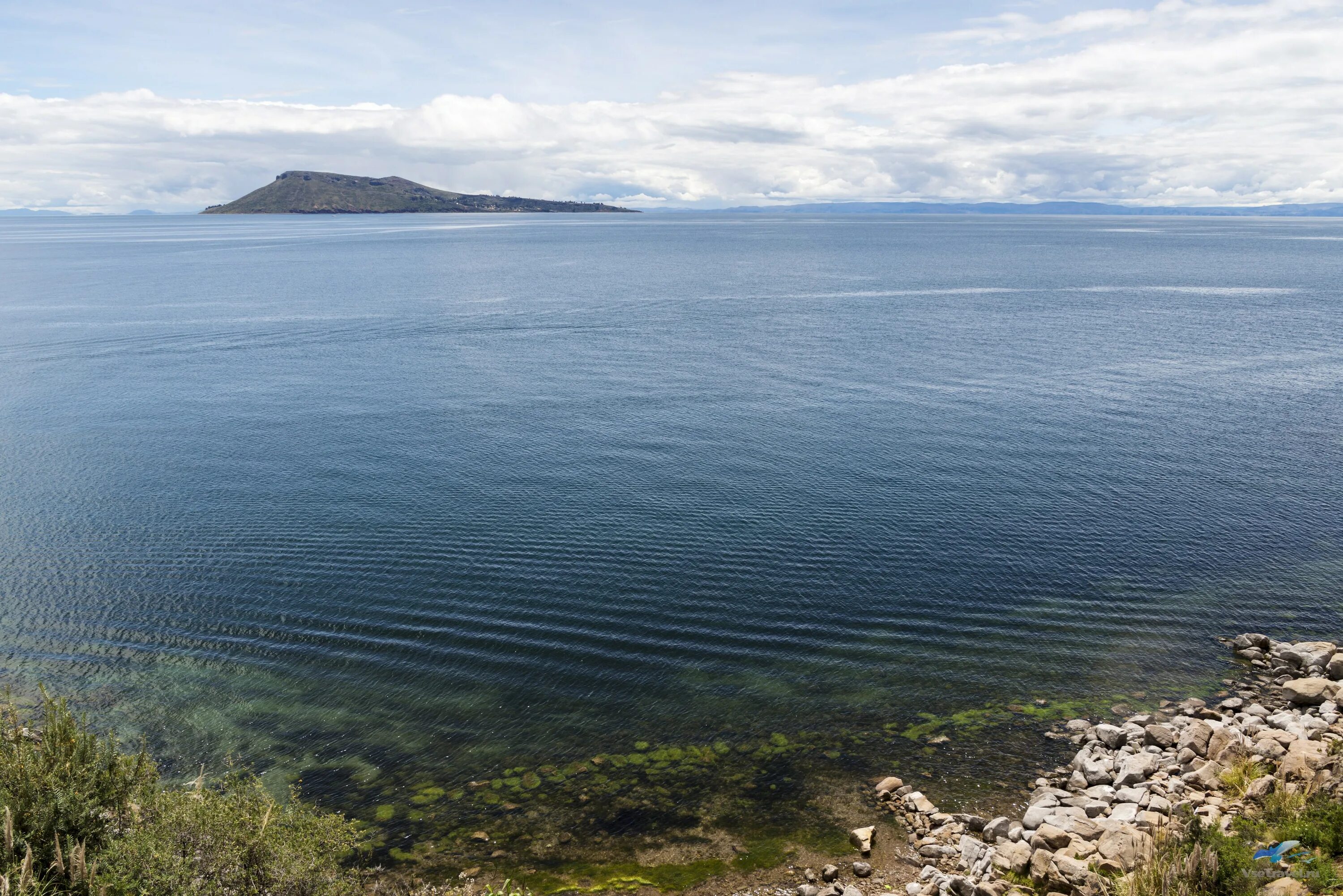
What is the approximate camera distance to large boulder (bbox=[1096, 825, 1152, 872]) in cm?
2291

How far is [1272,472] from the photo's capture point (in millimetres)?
58156

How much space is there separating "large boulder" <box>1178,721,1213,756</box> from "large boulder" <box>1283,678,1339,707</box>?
6054mm

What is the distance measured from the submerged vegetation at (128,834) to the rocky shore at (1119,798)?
1495 cm

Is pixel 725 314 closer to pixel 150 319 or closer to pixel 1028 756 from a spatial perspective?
pixel 150 319

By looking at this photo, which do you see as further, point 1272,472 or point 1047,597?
point 1272,472

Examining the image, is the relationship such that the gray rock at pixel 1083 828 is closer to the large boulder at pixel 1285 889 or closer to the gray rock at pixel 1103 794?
the gray rock at pixel 1103 794

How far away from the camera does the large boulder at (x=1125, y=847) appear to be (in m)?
22.9

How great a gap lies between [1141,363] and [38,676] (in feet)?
322

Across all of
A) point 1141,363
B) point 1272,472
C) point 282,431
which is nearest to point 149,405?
point 282,431

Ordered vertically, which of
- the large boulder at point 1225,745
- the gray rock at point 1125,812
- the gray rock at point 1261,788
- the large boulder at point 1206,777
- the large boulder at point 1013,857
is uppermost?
the gray rock at point 1261,788

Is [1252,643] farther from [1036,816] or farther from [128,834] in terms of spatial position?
[128,834]

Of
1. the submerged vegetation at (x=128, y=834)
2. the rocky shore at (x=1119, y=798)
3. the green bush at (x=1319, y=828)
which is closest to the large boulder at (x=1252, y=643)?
the rocky shore at (x=1119, y=798)

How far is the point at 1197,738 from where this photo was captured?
2973 centimetres

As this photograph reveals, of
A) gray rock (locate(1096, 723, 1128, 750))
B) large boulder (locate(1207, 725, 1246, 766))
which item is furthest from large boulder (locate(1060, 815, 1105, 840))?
large boulder (locate(1207, 725, 1246, 766))
